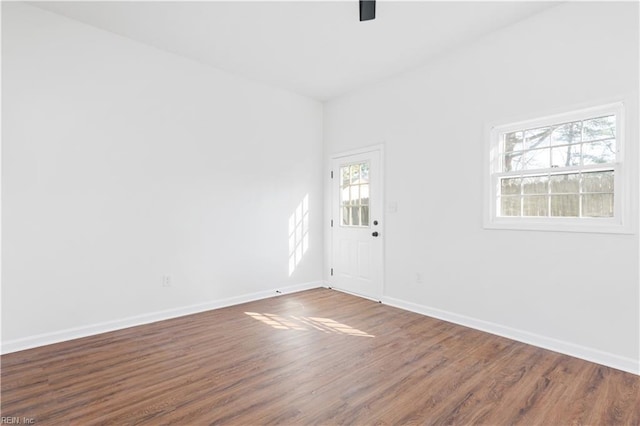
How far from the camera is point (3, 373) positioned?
242 centimetres

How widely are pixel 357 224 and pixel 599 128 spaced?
115 inches

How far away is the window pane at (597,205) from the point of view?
2.67 metres

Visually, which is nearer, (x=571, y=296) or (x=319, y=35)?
(x=571, y=296)

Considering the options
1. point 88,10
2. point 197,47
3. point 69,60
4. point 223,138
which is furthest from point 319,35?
point 69,60

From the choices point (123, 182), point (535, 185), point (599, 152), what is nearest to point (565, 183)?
point (535, 185)

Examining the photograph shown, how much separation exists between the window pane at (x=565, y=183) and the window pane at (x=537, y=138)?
1.12ft

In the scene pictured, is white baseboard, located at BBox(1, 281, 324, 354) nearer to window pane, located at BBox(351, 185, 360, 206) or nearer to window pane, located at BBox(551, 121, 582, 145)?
window pane, located at BBox(351, 185, 360, 206)

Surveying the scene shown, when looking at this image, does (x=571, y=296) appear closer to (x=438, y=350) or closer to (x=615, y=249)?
(x=615, y=249)

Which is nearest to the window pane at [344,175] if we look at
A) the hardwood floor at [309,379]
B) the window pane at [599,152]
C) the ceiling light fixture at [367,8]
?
the hardwood floor at [309,379]

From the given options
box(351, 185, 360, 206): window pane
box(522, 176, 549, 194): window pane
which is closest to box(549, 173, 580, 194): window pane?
box(522, 176, 549, 194): window pane

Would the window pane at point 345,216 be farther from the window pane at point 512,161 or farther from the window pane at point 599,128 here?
the window pane at point 599,128

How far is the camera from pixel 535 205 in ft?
10.2

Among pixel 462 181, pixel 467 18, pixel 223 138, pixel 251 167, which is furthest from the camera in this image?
pixel 251 167

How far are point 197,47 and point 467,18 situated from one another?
2.84m
